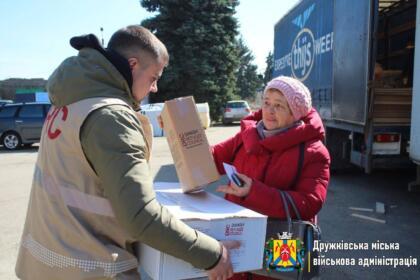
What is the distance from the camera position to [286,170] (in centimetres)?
217

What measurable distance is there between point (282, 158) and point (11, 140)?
14.4 metres

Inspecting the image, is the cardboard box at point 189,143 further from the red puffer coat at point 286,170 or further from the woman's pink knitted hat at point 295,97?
the woman's pink knitted hat at point 295,97

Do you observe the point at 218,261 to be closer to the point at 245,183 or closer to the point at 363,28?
the point at 245,183

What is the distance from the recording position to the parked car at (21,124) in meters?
14.3

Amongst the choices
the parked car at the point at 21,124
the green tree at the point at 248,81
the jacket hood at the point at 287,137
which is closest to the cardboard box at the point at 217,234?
the jacket hood at the point at 287,137

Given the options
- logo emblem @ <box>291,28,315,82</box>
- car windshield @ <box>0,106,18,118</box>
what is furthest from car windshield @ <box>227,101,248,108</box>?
logo emblem @ <box>291,28,315,82</box>

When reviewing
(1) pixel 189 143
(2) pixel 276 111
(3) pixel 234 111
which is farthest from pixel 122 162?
(3) pixel 234 111

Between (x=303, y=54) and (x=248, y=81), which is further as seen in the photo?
(x=248, y=81)

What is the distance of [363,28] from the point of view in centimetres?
538

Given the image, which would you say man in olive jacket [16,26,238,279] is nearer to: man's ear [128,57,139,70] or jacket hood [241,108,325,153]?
man's ear [128,57,139,70]

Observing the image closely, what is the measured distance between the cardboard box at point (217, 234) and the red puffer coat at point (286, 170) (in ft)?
0.80

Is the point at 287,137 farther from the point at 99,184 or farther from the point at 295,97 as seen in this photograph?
the point at 99,184

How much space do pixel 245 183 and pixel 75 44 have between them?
104 cm

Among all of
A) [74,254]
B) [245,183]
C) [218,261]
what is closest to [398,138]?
[245,183]
